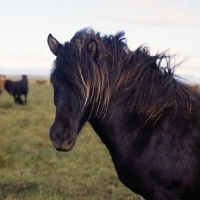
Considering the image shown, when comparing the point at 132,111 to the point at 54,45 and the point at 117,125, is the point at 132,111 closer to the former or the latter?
the point at 117,125

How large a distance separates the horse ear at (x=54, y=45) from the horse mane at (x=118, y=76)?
157 mm

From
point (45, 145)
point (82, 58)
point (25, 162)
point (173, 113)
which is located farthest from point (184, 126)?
point (45, 145)

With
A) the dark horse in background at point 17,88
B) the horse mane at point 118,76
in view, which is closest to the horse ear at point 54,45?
the horse mane at point 118,76

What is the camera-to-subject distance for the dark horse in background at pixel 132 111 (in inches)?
146

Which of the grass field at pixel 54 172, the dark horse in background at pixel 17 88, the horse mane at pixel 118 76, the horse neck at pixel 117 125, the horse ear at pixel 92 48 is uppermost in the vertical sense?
the horse ear at pixel 92 48

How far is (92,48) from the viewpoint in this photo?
12.4ft

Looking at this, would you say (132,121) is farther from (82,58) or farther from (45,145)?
(45,145)

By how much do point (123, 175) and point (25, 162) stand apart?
535cm

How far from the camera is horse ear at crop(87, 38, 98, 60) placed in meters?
3.75

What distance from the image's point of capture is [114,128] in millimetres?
3996

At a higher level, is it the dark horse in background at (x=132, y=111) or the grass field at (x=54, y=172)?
the dark horse in background at (x=132, y=111)

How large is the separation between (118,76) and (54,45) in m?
0.76

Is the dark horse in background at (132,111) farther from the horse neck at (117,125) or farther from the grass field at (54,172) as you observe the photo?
the grass field at (54,172)

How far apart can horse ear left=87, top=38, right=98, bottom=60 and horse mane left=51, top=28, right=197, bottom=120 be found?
25 millimetres
